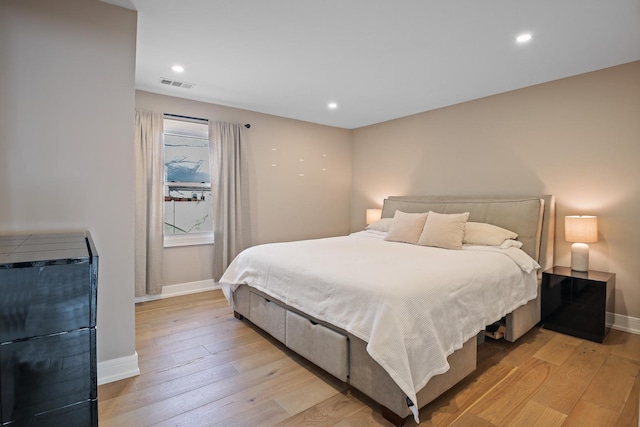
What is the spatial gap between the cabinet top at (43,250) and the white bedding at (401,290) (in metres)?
1.31

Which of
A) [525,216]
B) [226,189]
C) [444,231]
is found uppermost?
[226,189]

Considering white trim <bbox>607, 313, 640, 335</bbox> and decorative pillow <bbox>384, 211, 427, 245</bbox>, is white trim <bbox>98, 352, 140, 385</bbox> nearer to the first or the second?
decorative pillow <bbox>384, 211, 427, 245</bbox>

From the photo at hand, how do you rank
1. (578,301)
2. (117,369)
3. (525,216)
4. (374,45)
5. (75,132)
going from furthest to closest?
(525,216), (578,301), (374,45), (117,369), (75,132)

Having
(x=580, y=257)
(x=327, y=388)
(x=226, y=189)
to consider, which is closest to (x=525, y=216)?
(x=580, y=257)

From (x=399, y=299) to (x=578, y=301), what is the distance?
2162 millimetres

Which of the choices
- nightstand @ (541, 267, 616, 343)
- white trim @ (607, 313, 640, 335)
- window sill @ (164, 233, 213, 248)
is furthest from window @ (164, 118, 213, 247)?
white trim @ (607, 313, 640, 335)

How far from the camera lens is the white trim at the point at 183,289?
3817 millimetres

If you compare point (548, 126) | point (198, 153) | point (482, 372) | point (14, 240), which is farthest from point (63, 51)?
point (548, 126)

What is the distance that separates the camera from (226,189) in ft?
13.7

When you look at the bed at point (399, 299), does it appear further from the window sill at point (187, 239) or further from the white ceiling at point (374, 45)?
the white ceiling at point (374, 45)

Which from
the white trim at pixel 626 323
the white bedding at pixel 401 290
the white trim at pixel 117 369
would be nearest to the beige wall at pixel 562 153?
the white trim at pixel 626 323

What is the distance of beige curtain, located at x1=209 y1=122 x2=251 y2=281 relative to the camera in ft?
13.5

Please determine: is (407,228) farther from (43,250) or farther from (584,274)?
(43,250)

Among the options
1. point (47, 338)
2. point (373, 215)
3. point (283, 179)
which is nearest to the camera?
point (47, 338)
